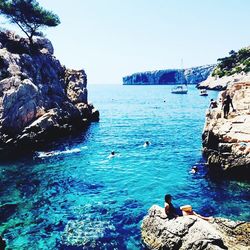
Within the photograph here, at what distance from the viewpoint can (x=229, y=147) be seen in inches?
1319

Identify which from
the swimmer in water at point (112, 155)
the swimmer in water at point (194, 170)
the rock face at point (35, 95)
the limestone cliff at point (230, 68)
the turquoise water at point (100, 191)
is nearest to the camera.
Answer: the turquoise water at point (100, 191)

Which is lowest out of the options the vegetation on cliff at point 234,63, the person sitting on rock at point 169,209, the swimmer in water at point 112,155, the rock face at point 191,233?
the swimmer in water at point 112,155

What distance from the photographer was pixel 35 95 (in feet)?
177

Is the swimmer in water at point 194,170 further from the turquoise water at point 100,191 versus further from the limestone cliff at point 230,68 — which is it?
the limestone cliff at point 230,68

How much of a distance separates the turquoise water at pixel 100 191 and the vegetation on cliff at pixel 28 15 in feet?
109

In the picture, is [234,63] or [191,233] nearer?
[191,233]

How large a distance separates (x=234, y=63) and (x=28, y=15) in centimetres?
13852

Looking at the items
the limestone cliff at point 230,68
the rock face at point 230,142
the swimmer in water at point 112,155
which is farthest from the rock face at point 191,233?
the limestone cliff at point 230,68

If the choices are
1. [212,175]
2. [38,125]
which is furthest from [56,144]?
[212,175]

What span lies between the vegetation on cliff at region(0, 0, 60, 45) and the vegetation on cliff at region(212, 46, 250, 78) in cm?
11312

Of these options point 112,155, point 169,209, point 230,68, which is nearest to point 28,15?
point 112,155

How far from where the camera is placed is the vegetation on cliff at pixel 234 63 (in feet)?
542

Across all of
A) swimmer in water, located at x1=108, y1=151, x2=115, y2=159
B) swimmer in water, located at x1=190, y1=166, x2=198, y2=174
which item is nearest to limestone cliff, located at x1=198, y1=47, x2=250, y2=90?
swimmer in water, located at x1=108, y1=151, x2=115, y2=159

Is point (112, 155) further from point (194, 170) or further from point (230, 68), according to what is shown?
point (230, 68)
